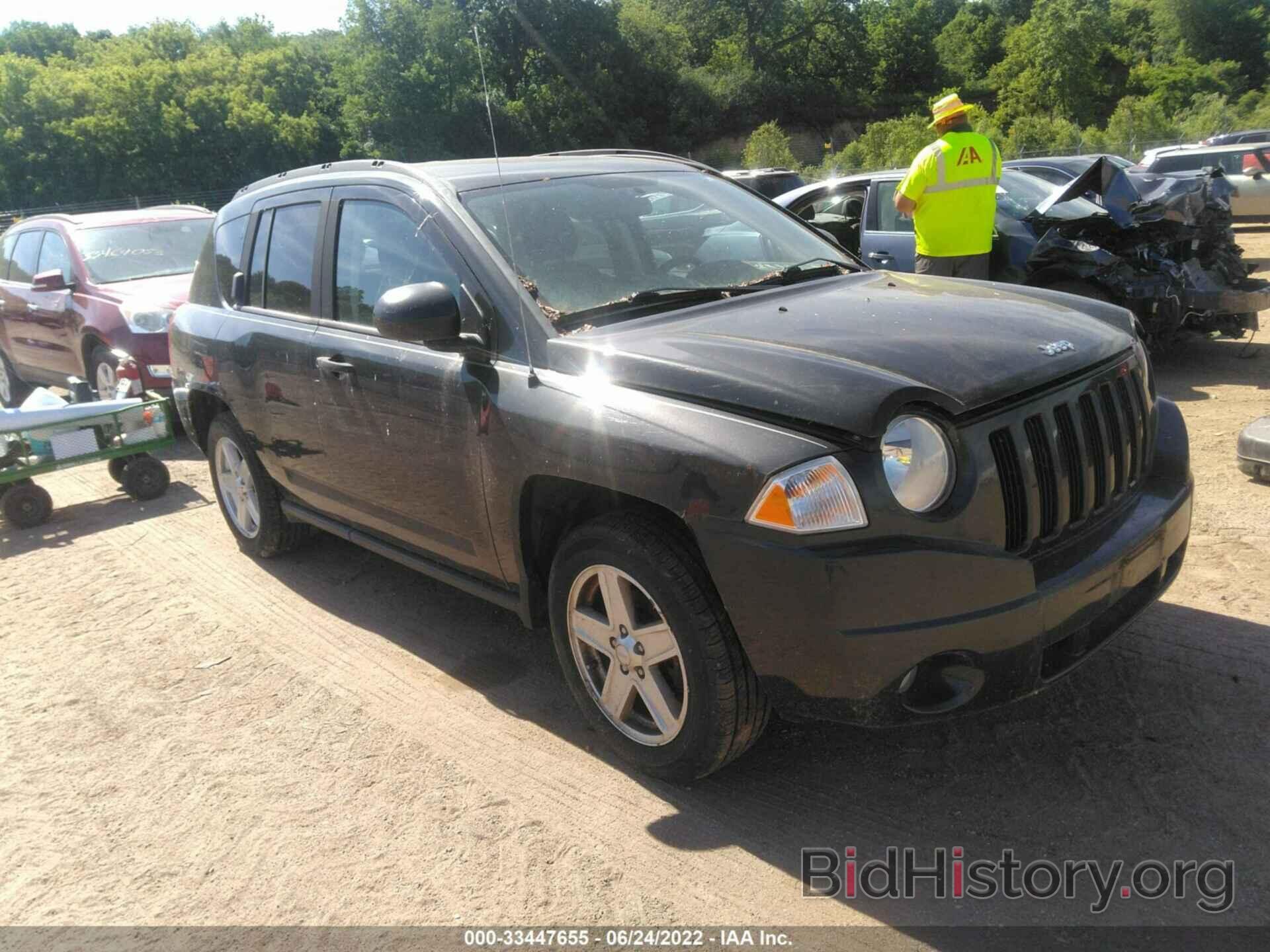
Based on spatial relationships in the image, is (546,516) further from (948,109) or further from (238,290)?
(948,109)

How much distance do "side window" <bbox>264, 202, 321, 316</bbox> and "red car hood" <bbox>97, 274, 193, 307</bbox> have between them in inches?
165

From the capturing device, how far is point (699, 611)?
107 inches

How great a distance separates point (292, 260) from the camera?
451 cm

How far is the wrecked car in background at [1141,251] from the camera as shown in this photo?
7.43 metres

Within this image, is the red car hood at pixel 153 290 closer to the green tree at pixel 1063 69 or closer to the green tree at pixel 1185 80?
the green tree at pixel 1185 80

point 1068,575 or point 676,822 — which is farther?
point 676,822

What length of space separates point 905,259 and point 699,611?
671 cm

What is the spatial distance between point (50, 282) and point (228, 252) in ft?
15.3

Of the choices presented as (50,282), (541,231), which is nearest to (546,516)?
(541,231)

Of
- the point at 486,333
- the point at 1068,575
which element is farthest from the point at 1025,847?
the point at 486,333

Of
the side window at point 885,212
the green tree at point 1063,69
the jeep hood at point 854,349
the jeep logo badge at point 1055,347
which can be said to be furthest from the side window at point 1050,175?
the green tree at point 1063,69

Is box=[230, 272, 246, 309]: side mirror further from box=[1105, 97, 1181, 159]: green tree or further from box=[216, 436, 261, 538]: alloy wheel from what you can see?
box=[1105, 97, 1181, 159]: green tree

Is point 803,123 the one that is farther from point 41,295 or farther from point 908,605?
point 908,605

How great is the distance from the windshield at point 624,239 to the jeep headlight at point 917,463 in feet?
4.03
